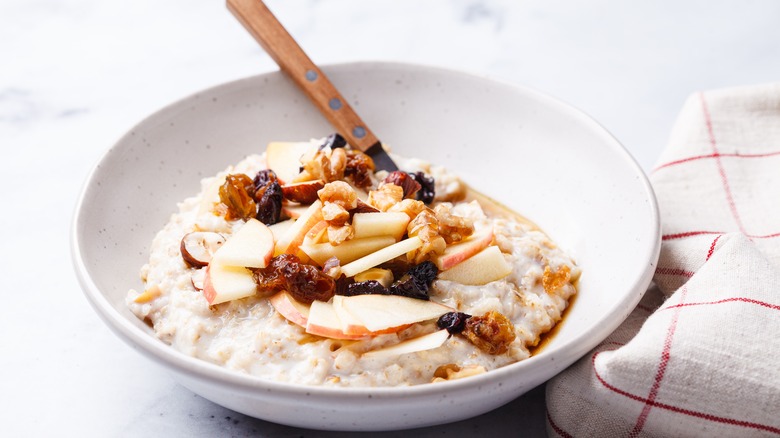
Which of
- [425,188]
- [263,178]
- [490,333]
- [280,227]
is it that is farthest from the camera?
[425,188]

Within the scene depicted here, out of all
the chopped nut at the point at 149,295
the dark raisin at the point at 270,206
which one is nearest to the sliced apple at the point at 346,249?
the dark raisin at the point at 270,206

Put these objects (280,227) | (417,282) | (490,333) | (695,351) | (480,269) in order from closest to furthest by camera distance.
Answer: (695,351) → (490,333) → (417,282) → (480,269) → (280,227)

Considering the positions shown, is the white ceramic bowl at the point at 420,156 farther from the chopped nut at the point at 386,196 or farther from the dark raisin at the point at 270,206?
the chopped nut at the point at 386,196

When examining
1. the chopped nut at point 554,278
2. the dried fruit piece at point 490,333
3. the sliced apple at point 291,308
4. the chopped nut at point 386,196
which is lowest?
the chopped nut at point 554,278

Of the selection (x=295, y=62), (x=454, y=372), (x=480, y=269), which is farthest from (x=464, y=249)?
(x=295, y=62)

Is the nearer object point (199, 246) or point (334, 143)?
point (199, 246)

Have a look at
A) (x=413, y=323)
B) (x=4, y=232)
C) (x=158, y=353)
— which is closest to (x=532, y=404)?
(x=413, y=323)

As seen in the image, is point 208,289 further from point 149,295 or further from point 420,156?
point 420,156
